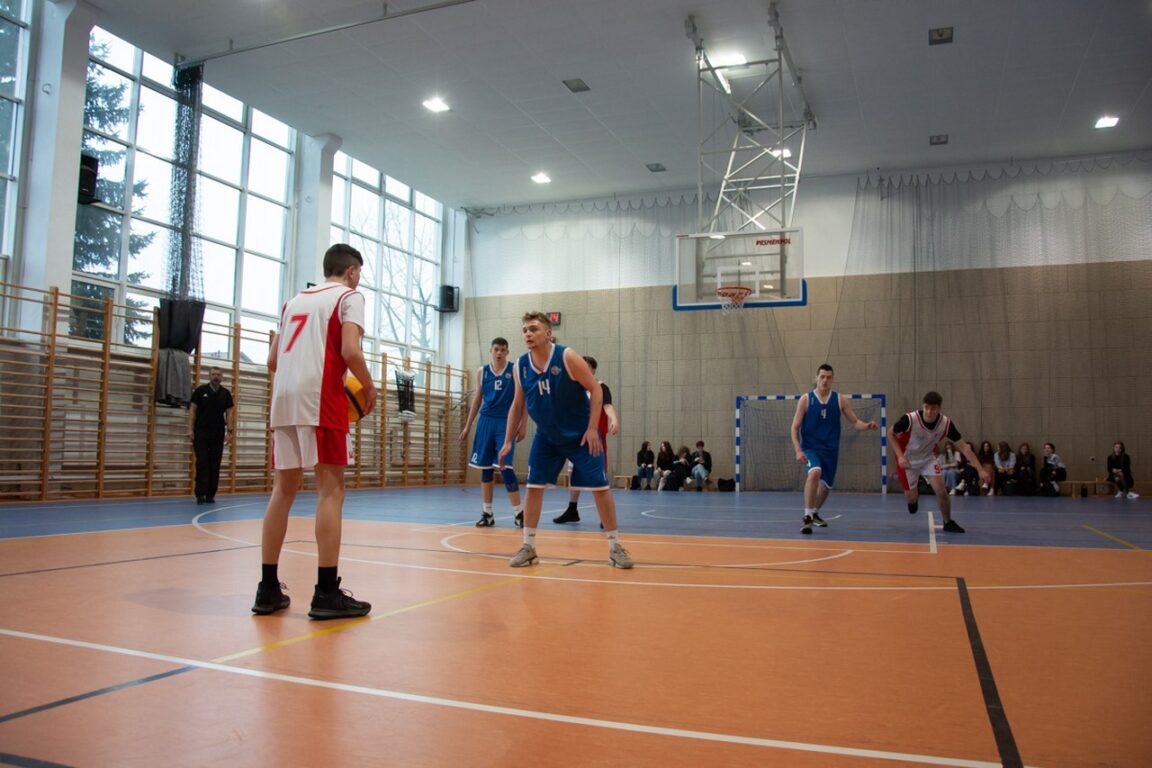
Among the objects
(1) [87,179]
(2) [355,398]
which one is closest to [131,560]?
(2) [355,398]

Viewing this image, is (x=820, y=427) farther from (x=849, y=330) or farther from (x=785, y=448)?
(x=849, y=330)

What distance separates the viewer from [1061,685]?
103 inches

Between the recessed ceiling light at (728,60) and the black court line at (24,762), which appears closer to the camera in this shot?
the black court line at (24,762)

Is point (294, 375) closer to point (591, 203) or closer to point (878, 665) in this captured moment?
point (878, 665)

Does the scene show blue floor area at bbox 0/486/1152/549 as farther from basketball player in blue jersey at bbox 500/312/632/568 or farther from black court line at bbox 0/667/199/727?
black court line at bbox 0/667/199/727

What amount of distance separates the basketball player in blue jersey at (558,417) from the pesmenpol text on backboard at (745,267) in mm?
8883

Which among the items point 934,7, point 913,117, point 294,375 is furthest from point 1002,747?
point 913,117

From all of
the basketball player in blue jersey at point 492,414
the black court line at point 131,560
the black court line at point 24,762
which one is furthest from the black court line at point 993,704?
the basketball player in blue jersey at point 492,414

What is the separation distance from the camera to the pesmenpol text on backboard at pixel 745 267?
1368 cm

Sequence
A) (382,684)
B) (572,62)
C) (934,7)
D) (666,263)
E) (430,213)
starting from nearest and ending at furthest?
(382,684) < (934,7) < (572,62) < (666,263) < (430,213)

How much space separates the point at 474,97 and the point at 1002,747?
51.4 feet

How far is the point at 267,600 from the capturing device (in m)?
3.70

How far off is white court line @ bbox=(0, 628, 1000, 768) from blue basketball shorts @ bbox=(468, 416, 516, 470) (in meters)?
5.77

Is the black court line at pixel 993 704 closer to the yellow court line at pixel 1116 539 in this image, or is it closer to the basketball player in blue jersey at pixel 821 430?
Result: the yellow court line at pixel 1116 539
